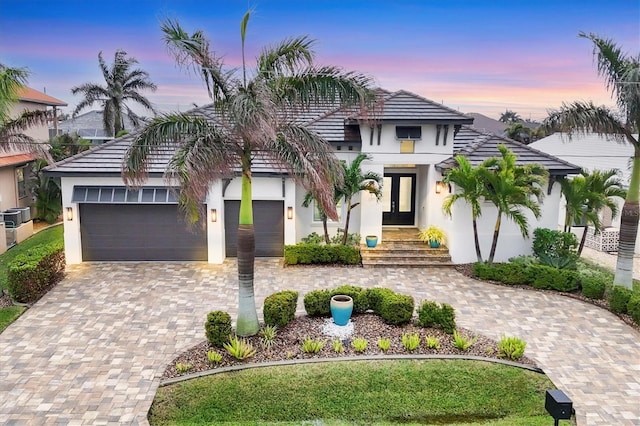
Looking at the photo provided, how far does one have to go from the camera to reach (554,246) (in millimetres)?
14727

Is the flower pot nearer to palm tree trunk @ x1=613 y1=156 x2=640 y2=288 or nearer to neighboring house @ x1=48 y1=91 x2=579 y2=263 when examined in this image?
neighboring house @ x1=48 y1=91 x2=579 y2=263

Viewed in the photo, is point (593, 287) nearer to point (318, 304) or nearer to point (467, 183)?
point (467, 183)

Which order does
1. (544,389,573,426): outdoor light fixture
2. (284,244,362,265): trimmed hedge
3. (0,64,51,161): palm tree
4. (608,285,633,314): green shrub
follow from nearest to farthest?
(544,389,573,426): outdoor light fixture → (608,285,633,314): green shrub → (0,64,51,161): palm tree → (284,244,362,265): trimmed hedge

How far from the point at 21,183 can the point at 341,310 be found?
66.7 feet

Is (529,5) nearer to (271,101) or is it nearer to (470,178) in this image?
(470,178)

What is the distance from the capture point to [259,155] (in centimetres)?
917

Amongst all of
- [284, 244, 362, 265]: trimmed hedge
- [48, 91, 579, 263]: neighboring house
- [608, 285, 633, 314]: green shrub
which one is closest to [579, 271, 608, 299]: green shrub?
[608, 285, 633, 314]: green shrub

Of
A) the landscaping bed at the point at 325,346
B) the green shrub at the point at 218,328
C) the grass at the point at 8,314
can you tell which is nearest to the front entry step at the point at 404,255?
the landscaping bed at the point at 325,346

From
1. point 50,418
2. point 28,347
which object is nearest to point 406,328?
point 50,418

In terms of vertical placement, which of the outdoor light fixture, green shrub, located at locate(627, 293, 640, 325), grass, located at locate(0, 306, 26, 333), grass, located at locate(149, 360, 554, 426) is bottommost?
grass, located at locate(149, 360, 554, 426)

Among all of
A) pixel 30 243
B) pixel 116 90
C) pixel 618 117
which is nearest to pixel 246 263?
pixel 618 117

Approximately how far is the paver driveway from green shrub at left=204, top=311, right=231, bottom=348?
39.8 inches

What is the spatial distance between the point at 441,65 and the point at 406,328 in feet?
51.1

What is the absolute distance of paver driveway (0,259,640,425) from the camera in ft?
24.5
